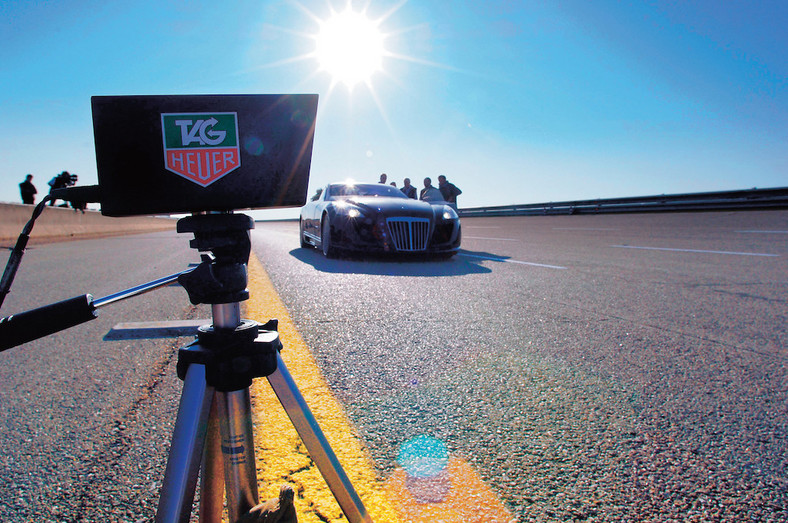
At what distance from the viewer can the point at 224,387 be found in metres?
0.61

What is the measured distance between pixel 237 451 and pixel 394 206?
17.8ft

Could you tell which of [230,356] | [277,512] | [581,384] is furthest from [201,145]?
[581,384]

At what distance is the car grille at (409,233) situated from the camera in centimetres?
577

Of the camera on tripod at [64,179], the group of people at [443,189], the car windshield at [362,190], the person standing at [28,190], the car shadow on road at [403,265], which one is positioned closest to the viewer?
the camera on tripod at [64,179]

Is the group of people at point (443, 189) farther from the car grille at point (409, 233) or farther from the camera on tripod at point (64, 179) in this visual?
the camera on tripod at point (64, 179)

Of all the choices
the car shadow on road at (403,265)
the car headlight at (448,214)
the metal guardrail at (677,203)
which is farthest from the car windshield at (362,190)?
the metal guardrail at (677,203)

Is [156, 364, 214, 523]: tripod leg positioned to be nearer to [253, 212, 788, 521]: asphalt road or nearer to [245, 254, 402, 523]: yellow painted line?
[245, 254, 402, 523]: yellow painted line

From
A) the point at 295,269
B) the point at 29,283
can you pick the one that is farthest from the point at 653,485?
the point at 29,283

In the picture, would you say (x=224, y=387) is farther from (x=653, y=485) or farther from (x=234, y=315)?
(x=653, y=485)

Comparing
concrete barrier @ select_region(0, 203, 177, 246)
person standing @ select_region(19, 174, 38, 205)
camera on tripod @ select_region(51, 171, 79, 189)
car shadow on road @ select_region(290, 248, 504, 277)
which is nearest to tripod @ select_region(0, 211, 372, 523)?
camera on tripod @ select_region(51, 171, 79, 189)

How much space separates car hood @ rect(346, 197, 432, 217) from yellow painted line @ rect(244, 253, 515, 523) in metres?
4.55

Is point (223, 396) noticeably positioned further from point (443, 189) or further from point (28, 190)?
point (28, 190)

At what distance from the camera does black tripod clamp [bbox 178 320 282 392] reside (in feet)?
1.99

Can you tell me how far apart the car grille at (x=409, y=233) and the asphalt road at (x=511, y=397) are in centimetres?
246
